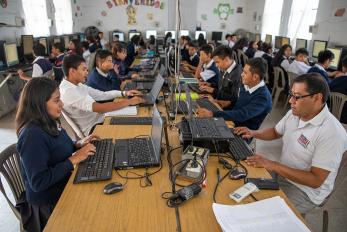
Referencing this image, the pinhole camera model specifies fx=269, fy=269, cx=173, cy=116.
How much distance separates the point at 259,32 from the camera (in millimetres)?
8969

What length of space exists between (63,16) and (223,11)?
18.2ft

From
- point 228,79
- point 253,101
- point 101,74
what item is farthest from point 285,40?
point 101,74

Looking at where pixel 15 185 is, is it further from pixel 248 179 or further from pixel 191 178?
pixel 248 179

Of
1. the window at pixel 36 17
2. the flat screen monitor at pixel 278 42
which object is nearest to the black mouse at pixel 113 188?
the window at pixel 36 17

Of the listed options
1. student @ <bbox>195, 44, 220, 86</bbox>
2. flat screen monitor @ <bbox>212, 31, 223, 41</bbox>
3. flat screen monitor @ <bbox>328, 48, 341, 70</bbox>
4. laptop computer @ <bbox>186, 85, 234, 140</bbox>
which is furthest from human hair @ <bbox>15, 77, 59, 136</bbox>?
flat screen monitor @ <bbox>212, 31, 223, 41</bbox>

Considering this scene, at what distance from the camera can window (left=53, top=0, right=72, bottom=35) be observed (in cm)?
791

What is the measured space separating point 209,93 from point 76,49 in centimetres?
304

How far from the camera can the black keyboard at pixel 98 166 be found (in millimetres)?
1235

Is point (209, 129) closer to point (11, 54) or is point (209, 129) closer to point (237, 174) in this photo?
point (237, 174)

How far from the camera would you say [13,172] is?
1383mm

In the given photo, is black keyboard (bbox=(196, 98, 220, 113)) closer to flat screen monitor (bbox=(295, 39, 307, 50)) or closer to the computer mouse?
the computer mouse

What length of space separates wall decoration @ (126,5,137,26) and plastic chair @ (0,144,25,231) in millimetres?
9109

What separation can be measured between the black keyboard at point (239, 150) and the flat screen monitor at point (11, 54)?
3970 mm

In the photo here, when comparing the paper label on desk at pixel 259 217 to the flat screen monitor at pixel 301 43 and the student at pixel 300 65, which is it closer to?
the student at pixel 300 65
